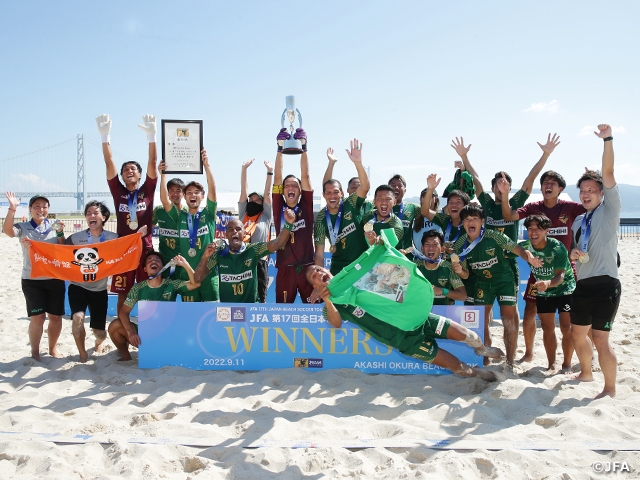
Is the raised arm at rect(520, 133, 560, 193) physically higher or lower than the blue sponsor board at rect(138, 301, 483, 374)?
higher

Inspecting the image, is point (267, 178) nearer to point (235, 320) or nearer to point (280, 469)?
point (235, 320)

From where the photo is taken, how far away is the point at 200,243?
613cm

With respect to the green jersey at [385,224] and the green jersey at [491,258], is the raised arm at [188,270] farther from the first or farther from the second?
the green jersey at [491,258]

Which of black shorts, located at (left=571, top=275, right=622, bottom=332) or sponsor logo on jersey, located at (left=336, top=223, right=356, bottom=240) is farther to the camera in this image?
sponsor logo on jersey, located at (left=336, top=223, right=356, bottom=240)

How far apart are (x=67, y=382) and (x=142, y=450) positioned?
2048 millimetres

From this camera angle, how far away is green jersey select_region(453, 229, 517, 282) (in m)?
5.60

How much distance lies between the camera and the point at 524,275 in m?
8.37

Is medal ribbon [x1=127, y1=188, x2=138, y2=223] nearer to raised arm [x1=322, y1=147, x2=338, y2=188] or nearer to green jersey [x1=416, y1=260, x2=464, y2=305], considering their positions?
raised arm [x1=322, y1=147, x2=338, y2=188]

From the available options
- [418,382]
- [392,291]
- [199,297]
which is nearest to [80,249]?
[199,297]

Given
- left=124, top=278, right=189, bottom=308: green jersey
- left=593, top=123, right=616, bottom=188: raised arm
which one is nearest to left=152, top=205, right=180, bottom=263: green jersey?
left=124, top=278, right=189, bottom=308: green jersey

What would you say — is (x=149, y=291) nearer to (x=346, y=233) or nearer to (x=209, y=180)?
(x=209, y=180)

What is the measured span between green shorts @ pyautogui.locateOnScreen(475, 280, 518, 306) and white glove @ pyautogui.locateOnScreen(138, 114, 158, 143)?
14.7 feet

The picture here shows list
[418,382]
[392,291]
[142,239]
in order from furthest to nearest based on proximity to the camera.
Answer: [142,239]
[418,382]
[392,291]

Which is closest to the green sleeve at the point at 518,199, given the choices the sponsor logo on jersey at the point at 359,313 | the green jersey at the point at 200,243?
the sponsor logo on jersey at the point at 359,313
